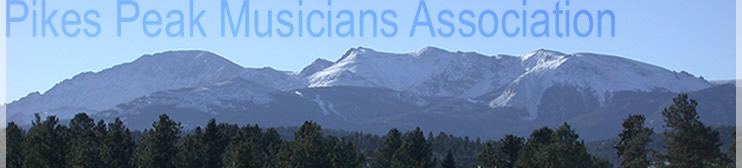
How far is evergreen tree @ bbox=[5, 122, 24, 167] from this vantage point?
14082 centimetres

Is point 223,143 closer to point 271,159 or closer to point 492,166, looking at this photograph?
point 271,159

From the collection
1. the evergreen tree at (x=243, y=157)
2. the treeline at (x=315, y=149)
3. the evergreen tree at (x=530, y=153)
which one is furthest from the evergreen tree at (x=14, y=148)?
the evergreen tree at (x=530, y=153)

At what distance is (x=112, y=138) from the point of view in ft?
466

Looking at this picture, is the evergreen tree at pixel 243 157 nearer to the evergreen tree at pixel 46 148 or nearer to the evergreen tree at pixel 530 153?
the evergreen tree at pixel 46 148

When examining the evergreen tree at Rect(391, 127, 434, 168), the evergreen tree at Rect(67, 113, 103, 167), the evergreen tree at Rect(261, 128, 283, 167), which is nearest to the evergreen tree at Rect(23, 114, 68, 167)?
the evergreen tree at Rect(67, 113, 103, 167)

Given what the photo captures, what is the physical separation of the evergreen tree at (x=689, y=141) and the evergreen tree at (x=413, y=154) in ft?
126

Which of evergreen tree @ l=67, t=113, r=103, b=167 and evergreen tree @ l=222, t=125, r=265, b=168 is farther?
evergreen tree @ l=67, t=113, r=103, b=167

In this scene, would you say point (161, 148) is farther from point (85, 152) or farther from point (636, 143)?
point (636, 143)

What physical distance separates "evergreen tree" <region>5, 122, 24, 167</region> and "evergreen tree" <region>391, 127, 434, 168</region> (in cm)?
4515

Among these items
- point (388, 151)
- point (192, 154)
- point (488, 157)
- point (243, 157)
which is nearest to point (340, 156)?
point (243, 157)

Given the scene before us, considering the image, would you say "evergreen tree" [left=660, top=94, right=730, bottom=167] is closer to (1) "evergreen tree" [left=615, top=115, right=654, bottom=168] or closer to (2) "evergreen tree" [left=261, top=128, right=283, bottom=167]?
(1) "evergreen tree" [left=615, top=115, right=654, bottom=168]

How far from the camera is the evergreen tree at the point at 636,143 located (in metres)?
120

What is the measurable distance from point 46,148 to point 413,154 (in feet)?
143

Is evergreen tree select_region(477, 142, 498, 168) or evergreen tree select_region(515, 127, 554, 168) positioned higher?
evergreen tree select_region(515, 127, 554, 168)
